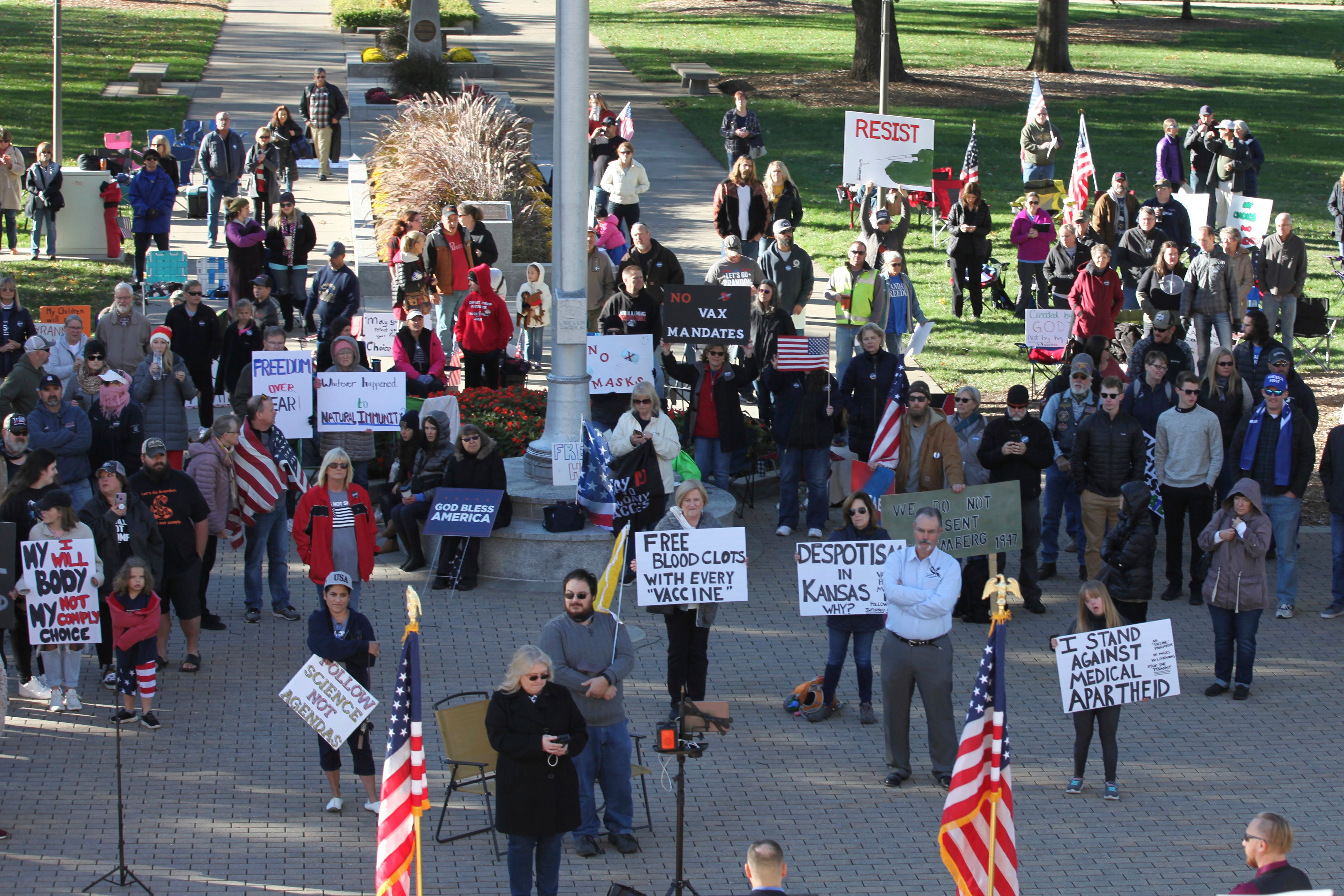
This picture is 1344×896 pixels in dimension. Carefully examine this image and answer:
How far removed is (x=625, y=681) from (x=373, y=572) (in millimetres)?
3288

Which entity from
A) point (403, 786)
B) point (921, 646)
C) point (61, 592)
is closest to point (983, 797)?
point (921, 646)

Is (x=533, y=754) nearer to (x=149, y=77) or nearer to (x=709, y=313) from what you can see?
(x=709, y=313)

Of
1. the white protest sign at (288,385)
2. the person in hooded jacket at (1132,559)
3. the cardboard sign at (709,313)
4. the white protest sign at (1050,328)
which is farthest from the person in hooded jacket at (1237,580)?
the white protest sign at (288,385)

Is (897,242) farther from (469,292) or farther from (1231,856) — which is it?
(1231,856)

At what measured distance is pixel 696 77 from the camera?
41.2 meters

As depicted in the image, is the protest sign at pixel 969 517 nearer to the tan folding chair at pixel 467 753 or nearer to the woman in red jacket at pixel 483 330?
the tan folding chair at pixel 467 753

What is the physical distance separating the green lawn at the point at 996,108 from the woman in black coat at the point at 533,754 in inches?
483

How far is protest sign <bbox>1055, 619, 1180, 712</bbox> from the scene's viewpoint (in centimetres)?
1032

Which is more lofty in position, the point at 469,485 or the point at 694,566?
the point at 469,485

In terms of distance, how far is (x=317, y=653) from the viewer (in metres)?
10.1

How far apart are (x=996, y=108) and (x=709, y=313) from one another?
24.2 m

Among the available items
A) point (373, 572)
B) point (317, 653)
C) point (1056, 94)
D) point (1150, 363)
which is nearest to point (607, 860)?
point (317, 653)

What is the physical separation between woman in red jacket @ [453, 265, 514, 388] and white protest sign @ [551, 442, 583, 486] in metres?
3.82

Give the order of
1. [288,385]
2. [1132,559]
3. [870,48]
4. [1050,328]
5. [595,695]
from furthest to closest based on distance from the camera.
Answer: [870,48], [1050,328], [288,385], [1132,559], [595,695]
